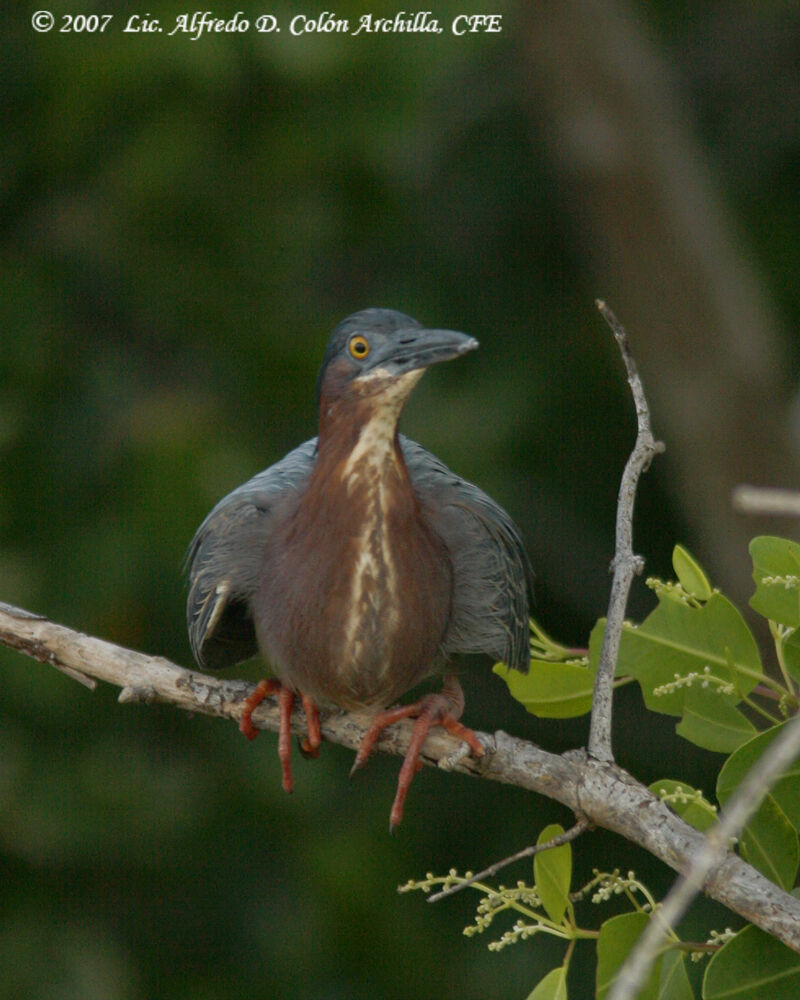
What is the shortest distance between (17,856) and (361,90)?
133 inches

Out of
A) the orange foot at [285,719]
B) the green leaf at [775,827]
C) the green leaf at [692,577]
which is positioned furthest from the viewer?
the orange foot at [285,719]

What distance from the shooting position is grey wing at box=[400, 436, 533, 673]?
3.17m

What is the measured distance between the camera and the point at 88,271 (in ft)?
20.2

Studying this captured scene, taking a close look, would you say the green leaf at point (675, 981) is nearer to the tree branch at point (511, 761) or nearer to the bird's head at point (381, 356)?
the tree branch at point (511, 761)

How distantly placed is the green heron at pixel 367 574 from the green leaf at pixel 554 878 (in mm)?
564

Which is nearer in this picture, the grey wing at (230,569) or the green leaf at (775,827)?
the green leaf at (775,827)

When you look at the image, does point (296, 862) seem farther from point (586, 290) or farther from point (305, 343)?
point (586, 290)

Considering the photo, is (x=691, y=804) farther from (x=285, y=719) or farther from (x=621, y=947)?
(x=285, y=719)

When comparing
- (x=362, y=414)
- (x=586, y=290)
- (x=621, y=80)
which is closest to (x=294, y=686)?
(x=362, y=414)

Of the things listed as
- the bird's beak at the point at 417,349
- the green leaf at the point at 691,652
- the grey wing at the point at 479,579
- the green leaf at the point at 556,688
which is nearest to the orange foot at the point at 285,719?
the grey wing at the point at 479,579

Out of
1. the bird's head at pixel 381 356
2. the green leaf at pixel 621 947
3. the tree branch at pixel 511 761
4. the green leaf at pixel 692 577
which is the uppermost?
the bird's head at pixel 381 356

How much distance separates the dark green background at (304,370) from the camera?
223 inches

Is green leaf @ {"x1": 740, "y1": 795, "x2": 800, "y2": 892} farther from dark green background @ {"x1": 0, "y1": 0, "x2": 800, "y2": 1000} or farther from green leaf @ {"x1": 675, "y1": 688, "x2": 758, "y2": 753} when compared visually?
dark green background @ {"x1": 0, "y1": 0, "x2": 800, "y2": 1000}

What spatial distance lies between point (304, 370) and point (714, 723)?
3.81m
